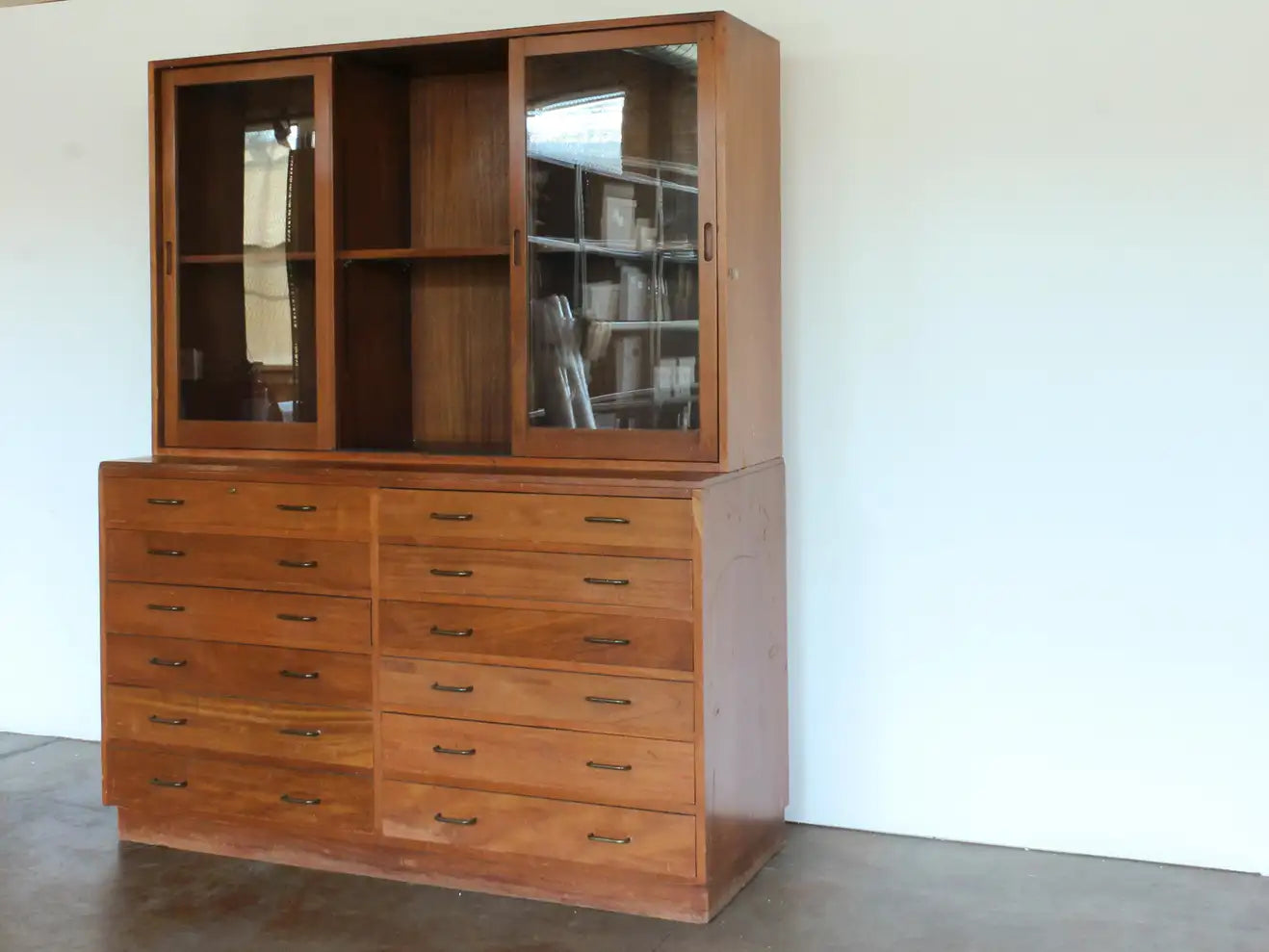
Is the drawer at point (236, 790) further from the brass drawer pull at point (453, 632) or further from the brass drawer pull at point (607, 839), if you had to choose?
the brass drawer pull at point (607, 839)

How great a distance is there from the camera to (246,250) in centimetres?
354

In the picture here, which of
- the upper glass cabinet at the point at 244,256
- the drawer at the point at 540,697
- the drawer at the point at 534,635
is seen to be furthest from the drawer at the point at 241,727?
the upper glass cabinet at the point at 244,256

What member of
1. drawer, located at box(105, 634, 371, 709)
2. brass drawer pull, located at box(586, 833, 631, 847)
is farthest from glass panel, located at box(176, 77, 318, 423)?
brass drawer pull, located at box(586, 833, 631, 847)

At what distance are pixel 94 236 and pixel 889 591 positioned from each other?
2621 millimetres

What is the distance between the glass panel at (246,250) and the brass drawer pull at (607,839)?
124 centimetres

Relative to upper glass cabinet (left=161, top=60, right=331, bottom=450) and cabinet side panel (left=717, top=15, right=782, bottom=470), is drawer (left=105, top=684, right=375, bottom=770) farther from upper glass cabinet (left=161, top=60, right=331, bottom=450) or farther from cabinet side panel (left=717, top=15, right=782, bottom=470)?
cabinet side panel (left=717, top=15, right=782, bottom=470)

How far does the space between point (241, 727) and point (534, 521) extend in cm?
94

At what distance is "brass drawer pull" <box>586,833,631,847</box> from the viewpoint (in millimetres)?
2979

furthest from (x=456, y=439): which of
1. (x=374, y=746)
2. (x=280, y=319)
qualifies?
(x=374, y=746)

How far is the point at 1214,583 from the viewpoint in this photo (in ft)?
10.4

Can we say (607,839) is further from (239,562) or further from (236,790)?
(239,562)

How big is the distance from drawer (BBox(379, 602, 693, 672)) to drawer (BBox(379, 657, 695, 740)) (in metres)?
0.04

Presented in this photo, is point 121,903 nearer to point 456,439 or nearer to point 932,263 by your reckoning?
point 456,439

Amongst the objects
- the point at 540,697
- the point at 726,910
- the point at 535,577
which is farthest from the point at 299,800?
the point at 726,910
